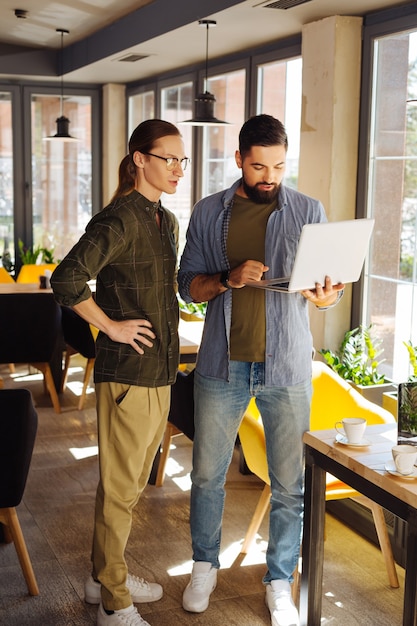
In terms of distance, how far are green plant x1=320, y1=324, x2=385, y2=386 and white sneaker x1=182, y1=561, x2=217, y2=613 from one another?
1.62 m

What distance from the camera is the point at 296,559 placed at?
3109 millimetres

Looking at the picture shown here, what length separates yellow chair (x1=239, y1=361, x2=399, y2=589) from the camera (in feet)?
10.8

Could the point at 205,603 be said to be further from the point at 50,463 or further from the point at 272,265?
the point at 50,463

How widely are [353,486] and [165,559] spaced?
1.32 metres

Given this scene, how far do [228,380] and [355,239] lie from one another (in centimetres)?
70

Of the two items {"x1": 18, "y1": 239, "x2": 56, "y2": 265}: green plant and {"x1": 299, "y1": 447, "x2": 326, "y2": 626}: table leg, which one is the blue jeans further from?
{"x1": 18, "y1": 239, "x2": 56, "y2": 265}: green plant

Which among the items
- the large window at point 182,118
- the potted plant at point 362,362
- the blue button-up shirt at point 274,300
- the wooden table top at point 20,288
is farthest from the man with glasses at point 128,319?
the large window at point 182,118

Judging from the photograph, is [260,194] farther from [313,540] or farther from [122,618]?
[122,618]

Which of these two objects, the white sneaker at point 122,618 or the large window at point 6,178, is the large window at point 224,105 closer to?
the large window at point 6,178

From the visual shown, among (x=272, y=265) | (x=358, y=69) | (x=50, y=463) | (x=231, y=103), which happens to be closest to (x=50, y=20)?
(x=231, y=103)

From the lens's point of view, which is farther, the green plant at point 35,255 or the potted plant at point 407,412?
the green plant at point 35,255

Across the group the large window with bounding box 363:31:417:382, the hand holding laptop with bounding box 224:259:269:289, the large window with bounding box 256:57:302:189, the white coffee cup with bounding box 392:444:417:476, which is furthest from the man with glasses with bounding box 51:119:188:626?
the large window with bounding box 256:57:302:189

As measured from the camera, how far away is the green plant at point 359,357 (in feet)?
14.6

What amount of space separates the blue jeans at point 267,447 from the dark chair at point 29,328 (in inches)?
104
